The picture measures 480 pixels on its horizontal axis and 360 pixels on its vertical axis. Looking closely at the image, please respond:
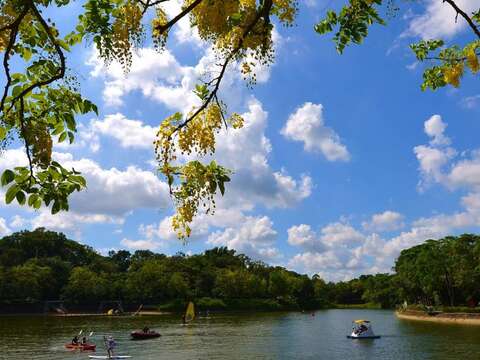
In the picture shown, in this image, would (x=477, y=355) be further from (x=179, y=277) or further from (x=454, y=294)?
(x=179, y=277)

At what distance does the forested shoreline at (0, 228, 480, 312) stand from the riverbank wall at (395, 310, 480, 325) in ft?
17.2

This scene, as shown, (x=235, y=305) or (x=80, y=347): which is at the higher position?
(x=235, y=305)

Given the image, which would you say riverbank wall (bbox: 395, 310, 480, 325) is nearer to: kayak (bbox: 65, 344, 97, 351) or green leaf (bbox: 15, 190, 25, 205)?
kayak (bbox: 65, 344, 97, 351)

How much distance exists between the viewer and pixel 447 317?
230 feet

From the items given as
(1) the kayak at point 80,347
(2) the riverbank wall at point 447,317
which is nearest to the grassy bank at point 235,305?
(2) the riverbank wall at point 447,317

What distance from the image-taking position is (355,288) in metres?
167

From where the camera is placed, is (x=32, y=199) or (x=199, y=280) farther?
(x=199, y=280)

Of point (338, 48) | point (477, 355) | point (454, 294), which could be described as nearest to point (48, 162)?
point (338, 48)

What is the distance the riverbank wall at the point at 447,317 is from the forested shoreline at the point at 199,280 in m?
5.25

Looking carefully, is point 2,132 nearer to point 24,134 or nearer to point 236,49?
point 24,134

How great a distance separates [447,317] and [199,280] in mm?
59230

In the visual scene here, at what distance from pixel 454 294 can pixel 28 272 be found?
75.4m

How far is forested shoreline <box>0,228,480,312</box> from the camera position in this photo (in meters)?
83.6

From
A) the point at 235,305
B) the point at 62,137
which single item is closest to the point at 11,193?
the point at 62,137
